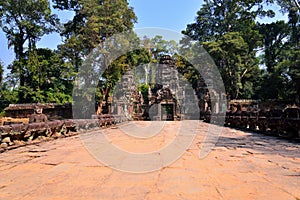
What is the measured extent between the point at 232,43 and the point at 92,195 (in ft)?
77.6

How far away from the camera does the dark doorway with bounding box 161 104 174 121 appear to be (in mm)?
25633

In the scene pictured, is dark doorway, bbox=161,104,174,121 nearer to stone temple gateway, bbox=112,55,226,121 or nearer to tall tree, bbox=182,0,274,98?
stone temple gateway, bbox=112,55,226,121

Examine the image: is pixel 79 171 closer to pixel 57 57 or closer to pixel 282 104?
pixel 57 57

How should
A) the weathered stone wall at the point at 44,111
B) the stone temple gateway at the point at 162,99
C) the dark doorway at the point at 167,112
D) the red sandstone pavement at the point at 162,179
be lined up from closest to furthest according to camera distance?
the red sandstone pavement at the point at 162,179
the weathered stone wall at the point at 44,111
the stone temple gateway at the point at 162,99
the dark doorway at the point at 167,112

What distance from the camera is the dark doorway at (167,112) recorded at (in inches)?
1009

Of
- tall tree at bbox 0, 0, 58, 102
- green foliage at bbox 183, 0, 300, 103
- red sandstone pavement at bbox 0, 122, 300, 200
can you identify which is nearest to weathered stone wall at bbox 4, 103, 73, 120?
tall tree at bbox 0, 0, 58, 102

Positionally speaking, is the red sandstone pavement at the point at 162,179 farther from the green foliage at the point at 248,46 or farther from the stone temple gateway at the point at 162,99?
the green foliage at the point at 248,46

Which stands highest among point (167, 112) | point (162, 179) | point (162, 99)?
point (162, 99)

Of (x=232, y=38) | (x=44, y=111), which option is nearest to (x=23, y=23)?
(x=44, y=111)

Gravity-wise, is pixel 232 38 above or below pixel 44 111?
above

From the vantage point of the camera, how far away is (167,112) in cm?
2612

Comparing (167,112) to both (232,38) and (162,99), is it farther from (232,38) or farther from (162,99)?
(232,38)

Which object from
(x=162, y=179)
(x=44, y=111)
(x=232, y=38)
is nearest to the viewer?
(x=162, y=179)

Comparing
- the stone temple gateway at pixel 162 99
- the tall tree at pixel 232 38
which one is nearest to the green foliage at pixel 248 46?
the tall tree at pixel 232 38
